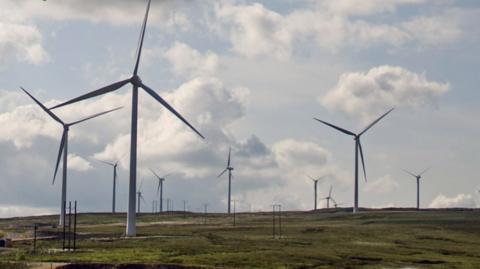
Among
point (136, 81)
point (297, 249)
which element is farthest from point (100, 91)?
point (297, 249)

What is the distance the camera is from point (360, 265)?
94.1 m

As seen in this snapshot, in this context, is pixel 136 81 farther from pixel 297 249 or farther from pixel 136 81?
pixel 297 249

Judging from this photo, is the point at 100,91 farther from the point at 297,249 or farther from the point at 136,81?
the point at 297,249

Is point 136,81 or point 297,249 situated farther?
point 136,81

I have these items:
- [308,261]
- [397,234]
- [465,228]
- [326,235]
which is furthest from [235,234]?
[308,261]

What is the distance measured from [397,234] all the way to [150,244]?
153 ft

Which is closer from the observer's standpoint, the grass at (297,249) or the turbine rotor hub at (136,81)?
the grass at (297,249)

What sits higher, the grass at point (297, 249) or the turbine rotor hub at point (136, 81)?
the turbine rotor hub at point (136, 81)

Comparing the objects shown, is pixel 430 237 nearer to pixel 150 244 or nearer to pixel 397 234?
pixel 397 234

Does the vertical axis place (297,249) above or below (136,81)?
below

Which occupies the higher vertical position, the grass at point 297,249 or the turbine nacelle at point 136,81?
the turbine nacelle at point 136,81

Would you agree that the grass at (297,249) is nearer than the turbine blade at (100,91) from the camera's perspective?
Yes

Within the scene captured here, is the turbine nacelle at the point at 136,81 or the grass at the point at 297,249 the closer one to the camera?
the grass at the point at 297,249

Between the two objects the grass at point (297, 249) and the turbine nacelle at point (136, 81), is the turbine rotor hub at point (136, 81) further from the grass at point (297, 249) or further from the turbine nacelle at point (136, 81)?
the grass at point (297, 249)
